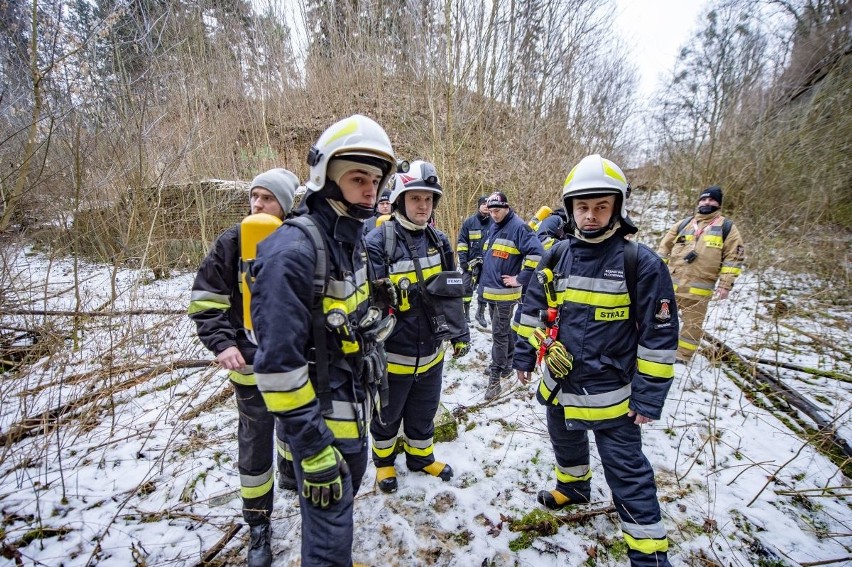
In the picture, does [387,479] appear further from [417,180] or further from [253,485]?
[417,180]

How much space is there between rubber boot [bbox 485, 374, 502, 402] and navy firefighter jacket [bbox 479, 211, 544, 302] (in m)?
1.08

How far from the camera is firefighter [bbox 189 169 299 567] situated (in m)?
2.05

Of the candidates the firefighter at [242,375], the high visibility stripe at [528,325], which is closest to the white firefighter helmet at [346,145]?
the firefighter at [242,375]

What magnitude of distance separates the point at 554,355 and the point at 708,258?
14.4 ft

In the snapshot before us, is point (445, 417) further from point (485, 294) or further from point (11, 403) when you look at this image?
point (11, 403)

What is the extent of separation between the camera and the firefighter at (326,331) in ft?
4.47

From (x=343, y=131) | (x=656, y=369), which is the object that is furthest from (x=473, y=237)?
(x=343, y=131)

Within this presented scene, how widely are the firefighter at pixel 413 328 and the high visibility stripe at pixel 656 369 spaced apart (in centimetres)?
131

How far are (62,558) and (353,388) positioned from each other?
2305 mm

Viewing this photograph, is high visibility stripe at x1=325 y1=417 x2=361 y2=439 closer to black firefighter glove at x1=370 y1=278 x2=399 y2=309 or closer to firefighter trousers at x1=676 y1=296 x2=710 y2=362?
black firefighter glove at x1=370 y1=278 x2=399 y2=309

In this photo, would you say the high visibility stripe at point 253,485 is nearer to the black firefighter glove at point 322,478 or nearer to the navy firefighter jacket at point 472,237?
the black firefighter glove at point 322,478

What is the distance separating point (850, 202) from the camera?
26.7 feet

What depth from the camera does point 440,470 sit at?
2.86m

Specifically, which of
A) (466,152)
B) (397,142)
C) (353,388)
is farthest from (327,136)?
(397,142)
